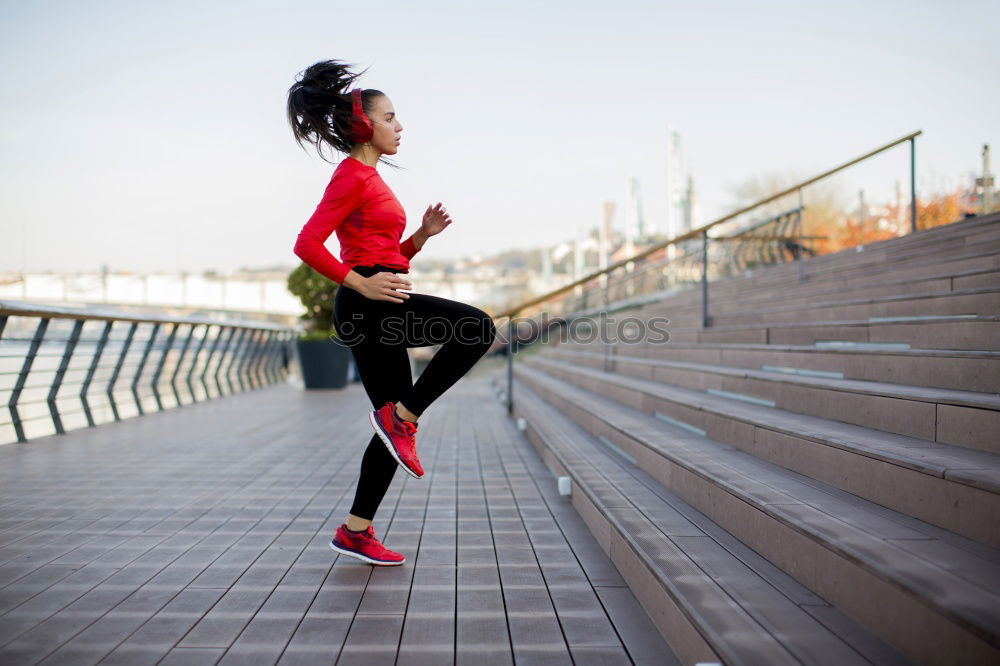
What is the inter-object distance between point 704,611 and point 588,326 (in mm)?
10535

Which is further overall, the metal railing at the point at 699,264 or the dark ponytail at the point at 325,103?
the metal railing at the point at 699,264

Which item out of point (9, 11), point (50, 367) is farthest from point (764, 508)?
point (9, 11)

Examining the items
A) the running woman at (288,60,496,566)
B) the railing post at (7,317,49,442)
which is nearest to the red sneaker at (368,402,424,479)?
the running woman at (288,60,496,566)

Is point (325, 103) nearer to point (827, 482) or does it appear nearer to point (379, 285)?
point (379, 285)

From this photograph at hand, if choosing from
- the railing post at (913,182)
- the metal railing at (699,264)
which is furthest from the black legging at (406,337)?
the railing post at (913,182)

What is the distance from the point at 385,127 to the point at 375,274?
0.54 meters

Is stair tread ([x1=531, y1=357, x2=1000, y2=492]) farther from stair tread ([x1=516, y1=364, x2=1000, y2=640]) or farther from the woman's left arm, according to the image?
the woman's left arm

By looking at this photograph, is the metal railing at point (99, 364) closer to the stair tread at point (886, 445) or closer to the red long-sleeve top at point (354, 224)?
the red long-sleeve top at point (354, 224)

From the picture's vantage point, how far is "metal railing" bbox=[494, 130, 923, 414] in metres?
6.40

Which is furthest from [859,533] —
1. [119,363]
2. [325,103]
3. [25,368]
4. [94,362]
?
[119,363]

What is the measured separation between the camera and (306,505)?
3609 millimetres

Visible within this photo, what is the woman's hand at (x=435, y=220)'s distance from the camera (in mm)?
2643

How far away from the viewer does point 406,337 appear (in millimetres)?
2420

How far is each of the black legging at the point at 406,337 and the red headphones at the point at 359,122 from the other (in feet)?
1.51
